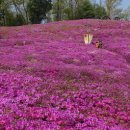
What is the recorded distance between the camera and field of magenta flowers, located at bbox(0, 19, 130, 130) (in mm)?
17922

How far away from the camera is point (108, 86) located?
25.5 metres

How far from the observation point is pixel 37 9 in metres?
104

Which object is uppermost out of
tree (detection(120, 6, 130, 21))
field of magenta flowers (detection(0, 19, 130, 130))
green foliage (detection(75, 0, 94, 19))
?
green foliage (detection(75, 0, 94, 19))

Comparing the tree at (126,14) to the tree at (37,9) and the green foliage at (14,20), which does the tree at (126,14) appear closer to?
the green foliage at (14,20)

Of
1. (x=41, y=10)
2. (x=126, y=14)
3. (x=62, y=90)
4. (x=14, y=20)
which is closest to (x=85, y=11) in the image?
(x=41, y=10)

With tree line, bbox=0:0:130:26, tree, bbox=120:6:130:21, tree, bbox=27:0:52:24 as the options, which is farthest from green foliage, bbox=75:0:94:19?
tree, bbox=120:6:130:21

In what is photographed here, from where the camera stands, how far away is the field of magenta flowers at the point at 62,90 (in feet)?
58.8

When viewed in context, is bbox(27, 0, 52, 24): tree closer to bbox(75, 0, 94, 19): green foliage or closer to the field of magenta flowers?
bbox(75, 0, 94, 19): green foliage

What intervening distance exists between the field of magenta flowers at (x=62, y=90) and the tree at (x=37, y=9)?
6172cm

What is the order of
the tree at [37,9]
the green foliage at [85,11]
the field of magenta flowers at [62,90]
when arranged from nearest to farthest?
the field of magenta flowers at [62,90] < the tree at [37,9] < the green foliage at [85,11]

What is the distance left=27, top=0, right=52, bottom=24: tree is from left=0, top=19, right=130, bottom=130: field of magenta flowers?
6172cm

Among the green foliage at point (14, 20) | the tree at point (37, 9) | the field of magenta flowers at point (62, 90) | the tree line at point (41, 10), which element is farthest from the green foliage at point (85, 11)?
the field of magenta flowers at point (62, 90)

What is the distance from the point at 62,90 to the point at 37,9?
82.9 meters

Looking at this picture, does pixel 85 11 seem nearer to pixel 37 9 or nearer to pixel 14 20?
pixel 37 9
